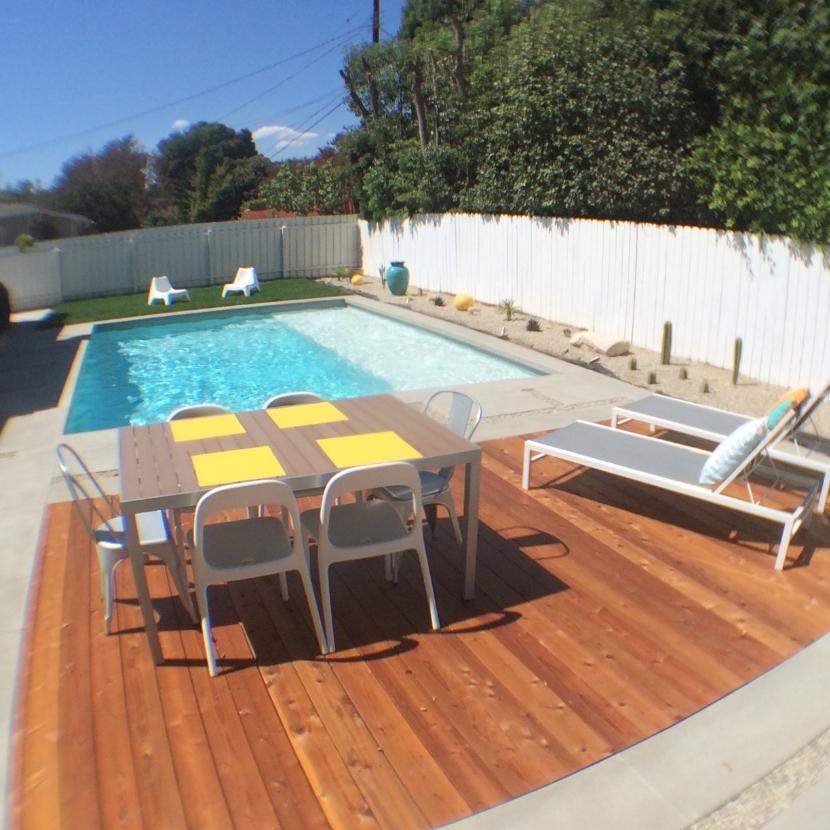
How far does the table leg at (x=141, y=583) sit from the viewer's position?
3.16m

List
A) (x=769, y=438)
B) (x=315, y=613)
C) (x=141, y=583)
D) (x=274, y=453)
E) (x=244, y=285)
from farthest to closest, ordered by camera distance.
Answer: (x=244, y=285) → (x=769, y=438) → (x=274, y=453) → (x=315, y=613) → (x=141, y=583)

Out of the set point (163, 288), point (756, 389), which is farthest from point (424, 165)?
point (756, 389)

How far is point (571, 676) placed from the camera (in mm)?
3217

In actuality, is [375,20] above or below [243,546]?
above

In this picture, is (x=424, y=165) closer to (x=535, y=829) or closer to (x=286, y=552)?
(x=286, y=552)

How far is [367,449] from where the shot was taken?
3693mm

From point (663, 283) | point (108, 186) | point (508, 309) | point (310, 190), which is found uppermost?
point (108, 186)

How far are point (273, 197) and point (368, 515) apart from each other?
2637cm

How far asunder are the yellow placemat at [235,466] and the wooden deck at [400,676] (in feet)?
2.49

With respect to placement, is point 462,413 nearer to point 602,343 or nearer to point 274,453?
point 274,453

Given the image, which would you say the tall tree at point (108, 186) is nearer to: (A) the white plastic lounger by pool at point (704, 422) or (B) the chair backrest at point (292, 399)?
(B) the chair backrest at point (292, 399)

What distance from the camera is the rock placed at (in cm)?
997

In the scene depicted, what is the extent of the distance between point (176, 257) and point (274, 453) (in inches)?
581

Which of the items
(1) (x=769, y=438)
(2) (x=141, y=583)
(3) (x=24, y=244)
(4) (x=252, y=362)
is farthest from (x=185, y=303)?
(1) (x=769, y=438)
